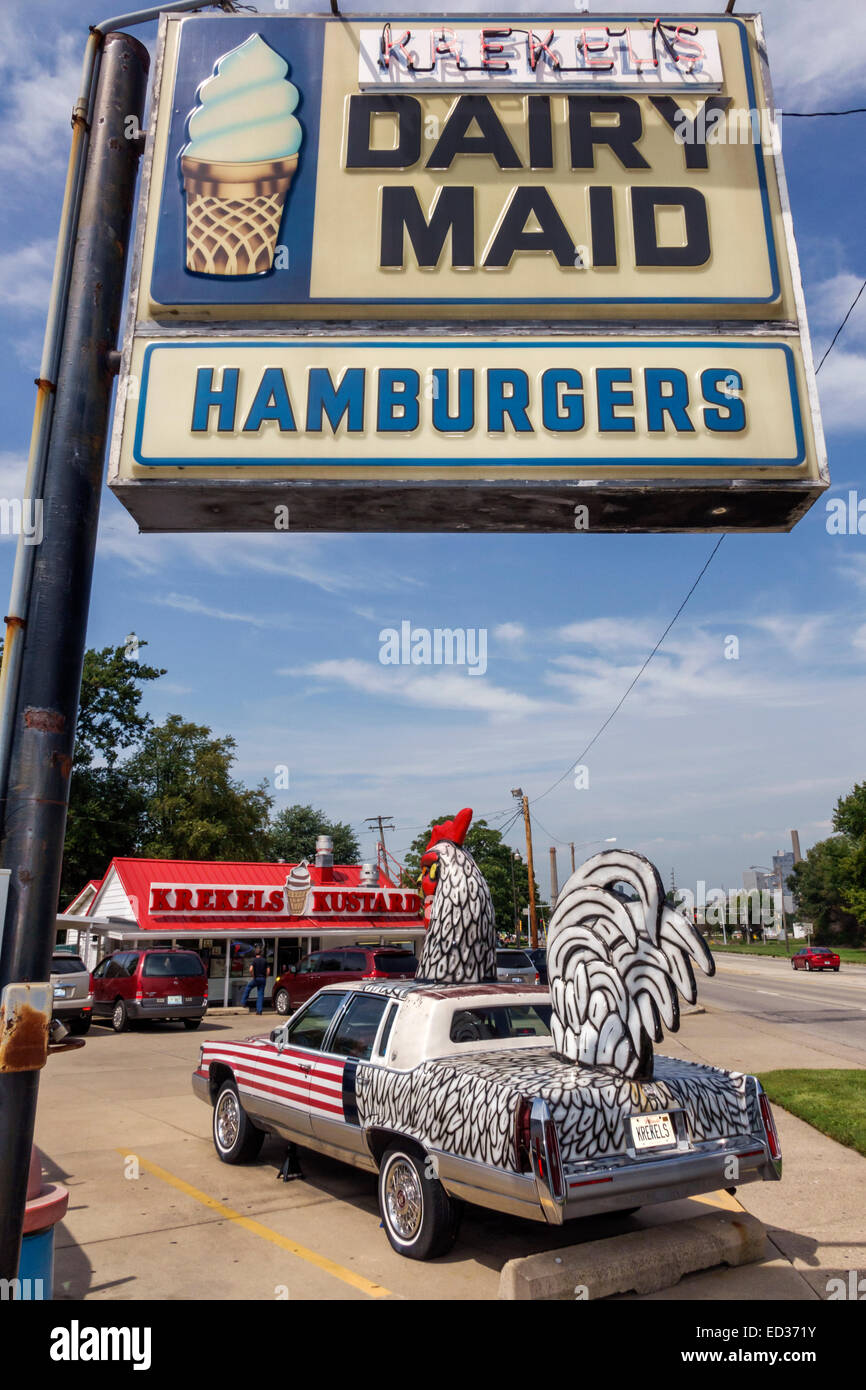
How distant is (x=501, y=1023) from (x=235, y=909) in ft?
56.6

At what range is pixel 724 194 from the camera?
3.73 meters

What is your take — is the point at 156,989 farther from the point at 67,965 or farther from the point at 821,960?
the point at 821,960

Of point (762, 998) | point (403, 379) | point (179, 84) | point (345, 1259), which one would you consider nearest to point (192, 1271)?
point (345, 1259)

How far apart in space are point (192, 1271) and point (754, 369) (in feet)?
17.9

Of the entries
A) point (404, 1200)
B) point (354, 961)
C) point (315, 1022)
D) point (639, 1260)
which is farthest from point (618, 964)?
point (354, 961)

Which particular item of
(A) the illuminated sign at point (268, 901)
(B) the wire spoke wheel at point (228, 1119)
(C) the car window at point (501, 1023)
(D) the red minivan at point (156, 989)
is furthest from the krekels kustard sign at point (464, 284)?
(A) the illuminated sign at point (268, 901)

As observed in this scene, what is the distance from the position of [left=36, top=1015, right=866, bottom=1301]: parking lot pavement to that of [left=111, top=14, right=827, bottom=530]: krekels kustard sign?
412cm

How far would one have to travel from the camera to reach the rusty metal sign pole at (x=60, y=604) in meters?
2.67

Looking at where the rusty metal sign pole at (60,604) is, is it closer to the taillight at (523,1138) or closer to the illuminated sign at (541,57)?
the illuminated sign at (541,57)

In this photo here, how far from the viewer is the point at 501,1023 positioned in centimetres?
600

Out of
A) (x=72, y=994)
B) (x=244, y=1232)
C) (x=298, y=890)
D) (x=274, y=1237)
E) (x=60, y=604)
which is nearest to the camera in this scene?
(x=60, y=604)

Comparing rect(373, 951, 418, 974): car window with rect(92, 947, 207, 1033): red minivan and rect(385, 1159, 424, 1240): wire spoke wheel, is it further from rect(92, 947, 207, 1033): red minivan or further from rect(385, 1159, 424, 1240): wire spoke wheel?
rect(385, 1159, 424, 1240): wire spoke wheel

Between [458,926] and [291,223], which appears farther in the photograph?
[458,926]
